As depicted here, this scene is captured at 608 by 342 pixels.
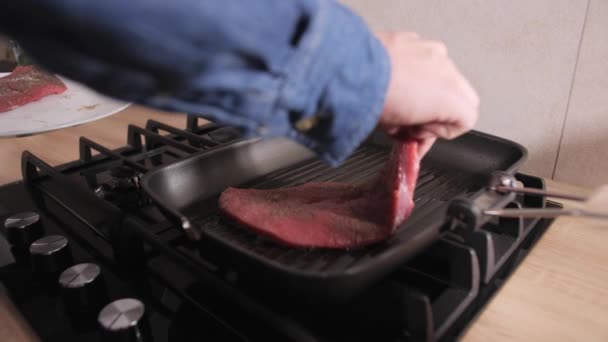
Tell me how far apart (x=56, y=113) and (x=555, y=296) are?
1019 mm

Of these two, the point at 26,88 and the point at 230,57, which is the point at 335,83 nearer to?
the point at 230,57

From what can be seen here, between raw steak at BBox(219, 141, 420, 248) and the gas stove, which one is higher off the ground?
raw steak at BBox(219, 141, 420, 248)

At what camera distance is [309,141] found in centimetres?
44

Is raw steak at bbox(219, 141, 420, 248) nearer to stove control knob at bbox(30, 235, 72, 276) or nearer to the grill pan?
the grill pan

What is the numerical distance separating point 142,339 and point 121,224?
0.63 ft

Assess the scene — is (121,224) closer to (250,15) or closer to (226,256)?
(226,256)

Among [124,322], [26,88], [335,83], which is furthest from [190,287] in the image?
[26,88]

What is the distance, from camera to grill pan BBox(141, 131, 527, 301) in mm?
440

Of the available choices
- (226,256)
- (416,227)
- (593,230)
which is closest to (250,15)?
(226,256)

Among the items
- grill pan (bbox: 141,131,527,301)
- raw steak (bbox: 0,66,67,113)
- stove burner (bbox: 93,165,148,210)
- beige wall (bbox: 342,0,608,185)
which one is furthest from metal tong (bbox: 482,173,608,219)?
raw steak (bbox: 0,66,67,113)

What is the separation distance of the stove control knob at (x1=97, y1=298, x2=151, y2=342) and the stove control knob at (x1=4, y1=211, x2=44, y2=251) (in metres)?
0.24

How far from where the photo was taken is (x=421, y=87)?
450 mm

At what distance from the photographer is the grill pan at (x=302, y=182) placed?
0.44 metres

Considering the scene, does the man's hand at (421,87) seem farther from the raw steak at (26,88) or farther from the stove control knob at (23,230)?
the raw steak at (26,88)
